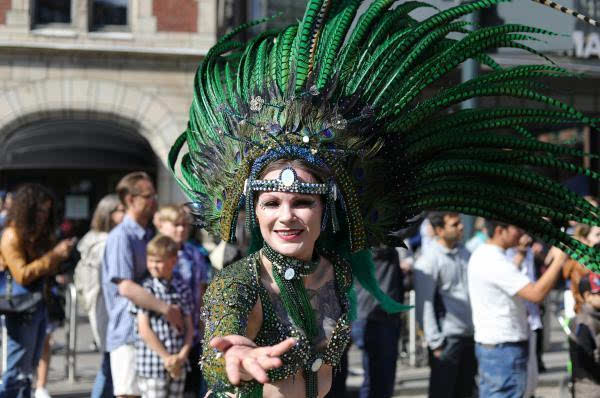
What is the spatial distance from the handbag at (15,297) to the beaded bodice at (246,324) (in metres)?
3.23

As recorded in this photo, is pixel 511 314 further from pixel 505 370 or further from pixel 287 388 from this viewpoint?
pixel 287 388

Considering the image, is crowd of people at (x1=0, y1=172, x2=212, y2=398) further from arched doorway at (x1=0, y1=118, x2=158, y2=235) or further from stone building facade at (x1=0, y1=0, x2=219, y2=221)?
arched doorway at (x1=0, y1=118, x2=158, y2=235)

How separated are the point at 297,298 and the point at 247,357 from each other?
24.3 inches

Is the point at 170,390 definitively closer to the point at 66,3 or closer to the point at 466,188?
the point at 466,188

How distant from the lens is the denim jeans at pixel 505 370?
5.98 meters

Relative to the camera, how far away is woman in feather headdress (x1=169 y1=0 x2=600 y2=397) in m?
3.28

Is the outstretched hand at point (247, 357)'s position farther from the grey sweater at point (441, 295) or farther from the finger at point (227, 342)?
the grey sweater at point (441, 295)

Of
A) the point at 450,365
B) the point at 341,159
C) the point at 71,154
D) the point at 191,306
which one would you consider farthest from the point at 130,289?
the point at 71,154

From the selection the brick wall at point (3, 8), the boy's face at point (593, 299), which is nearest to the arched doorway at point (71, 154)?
the brick wall at point (3, 8)

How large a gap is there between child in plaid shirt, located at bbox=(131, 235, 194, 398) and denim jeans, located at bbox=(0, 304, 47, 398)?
34.9 inches

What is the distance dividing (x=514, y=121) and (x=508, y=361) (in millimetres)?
2728

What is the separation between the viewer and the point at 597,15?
1677cm

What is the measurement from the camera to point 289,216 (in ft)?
10.6

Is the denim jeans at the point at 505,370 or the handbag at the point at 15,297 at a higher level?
the handbag at the point at 15,297
